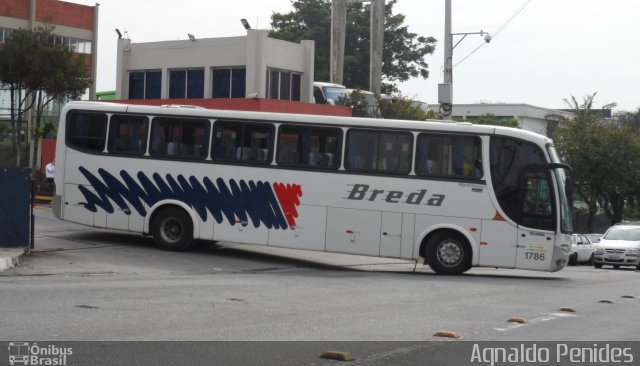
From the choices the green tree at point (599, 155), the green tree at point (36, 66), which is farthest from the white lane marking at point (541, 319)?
the green tree at point (599, 155)

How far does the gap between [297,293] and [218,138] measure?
740 cm

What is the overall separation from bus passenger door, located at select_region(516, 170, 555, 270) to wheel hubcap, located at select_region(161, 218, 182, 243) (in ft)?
25.4

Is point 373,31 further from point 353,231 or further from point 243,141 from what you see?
point 353,231

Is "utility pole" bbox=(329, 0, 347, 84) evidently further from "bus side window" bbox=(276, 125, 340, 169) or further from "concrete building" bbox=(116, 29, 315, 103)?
"bus side window" bbox=(276, 125, 340, 169)

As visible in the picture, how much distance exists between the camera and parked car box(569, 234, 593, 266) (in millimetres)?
37281

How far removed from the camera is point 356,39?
76.6m

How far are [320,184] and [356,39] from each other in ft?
188

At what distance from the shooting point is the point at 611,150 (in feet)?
167

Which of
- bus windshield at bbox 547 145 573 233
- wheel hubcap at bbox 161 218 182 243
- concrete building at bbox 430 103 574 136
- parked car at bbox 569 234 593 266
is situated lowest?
parked car at bbox 569 234 593 266

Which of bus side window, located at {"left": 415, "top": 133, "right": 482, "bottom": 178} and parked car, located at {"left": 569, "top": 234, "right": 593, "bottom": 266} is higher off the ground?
bus side window, located at {"left": 415, "top": 133, "right": 482, "bottom": 178}

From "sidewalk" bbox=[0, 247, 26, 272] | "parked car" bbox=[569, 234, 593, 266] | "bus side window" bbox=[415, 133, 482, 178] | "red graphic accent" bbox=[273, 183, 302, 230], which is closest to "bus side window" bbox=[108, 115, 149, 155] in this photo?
"red graphic accent" bbox=[273, 183, 302, 230]

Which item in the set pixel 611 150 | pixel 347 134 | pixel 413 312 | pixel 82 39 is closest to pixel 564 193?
pixel 347 134

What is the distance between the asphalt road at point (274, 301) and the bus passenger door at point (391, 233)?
623 millimetres

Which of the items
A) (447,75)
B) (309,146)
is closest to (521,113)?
(447,75)
